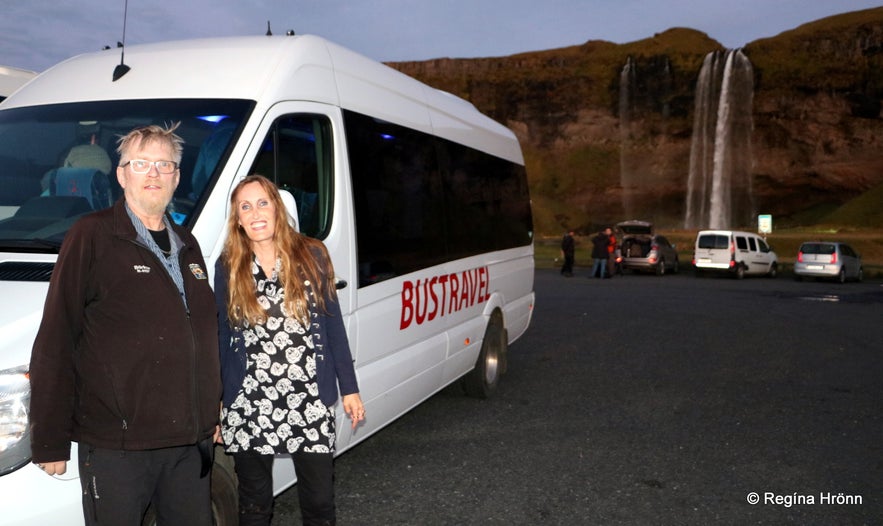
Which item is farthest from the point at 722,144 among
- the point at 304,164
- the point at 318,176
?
the point at 304,164

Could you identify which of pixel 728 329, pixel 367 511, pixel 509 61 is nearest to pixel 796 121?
pixel 509 61

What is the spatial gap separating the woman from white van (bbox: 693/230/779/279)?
2560cm

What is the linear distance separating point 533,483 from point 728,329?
8.65 meters

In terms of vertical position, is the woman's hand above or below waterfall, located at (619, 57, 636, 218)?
below

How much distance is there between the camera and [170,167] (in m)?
2.57

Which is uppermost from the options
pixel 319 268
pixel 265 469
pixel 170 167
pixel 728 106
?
pixel 728 106

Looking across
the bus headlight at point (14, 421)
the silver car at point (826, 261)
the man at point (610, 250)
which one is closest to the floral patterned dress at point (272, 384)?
the bus headlight at point (14, 421)

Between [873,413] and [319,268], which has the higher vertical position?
[319,268]

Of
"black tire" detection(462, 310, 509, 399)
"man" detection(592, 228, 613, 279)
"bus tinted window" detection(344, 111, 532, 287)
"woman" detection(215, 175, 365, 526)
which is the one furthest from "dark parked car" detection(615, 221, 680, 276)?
"woman" detection(215, 175, 365, 526)

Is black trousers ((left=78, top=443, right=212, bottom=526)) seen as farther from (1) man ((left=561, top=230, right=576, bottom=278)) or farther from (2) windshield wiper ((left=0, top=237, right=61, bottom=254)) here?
(1) man ((left=561, top=230, right=576, bottom=278))

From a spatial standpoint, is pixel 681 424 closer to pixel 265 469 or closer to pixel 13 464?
pixel 265 469

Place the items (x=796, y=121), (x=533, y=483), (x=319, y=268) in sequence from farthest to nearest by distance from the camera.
A: (x=796, y=121)
(x=533, y=483)
(x=319, y=268)

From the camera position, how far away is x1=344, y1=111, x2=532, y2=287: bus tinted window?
15.2ft

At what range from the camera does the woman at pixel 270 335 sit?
116 inches
